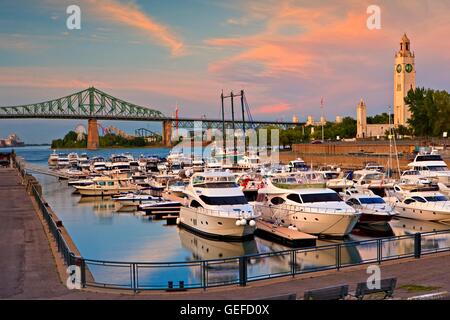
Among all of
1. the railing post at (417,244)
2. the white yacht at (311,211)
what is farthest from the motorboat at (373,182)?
the railing post at (417,244)

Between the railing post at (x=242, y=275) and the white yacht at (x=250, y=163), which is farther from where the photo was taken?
the white yacht at (x=250, y=163)

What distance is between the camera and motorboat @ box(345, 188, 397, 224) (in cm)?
3359

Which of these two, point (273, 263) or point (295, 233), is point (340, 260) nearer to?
point (273, 263)

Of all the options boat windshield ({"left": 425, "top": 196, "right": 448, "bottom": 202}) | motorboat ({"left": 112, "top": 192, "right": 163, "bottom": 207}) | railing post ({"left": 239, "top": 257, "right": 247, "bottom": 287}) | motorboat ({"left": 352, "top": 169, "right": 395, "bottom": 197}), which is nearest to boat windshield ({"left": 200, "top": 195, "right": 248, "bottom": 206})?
boat windshield ({"left": 425, "top": 196, "right": 448, "bottom": 202})

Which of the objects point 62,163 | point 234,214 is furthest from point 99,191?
point 62,163

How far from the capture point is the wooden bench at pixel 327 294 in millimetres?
11539

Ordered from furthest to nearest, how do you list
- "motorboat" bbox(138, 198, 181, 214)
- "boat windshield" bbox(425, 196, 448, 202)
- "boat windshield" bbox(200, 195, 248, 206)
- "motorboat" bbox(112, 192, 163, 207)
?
"motorboat" bbox(112, 192, 163, 207) < "motorboat" bbox(138, 198, 181, 214) < "boat windshield" bbox(425, 196, 448, 202) < "boat windshield" bbox(200, 195, 248, 206)

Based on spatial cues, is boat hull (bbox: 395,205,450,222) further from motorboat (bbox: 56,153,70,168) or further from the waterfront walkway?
motorboat (bbox: 56,153,70,168)

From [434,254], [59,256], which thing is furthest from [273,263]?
[59,256]

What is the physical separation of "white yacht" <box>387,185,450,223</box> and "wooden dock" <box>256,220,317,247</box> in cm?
919

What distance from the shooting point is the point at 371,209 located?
112ft

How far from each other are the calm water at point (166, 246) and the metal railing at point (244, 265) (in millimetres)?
44

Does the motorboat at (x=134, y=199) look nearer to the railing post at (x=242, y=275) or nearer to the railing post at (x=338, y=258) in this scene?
the railing post at (x=338, y=258)
